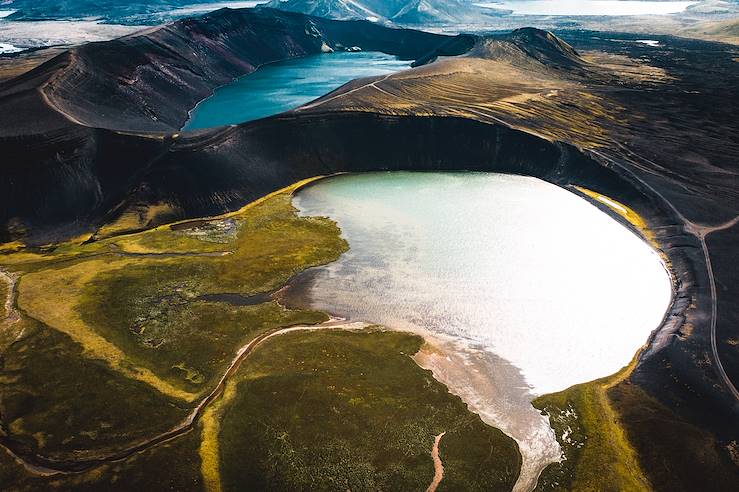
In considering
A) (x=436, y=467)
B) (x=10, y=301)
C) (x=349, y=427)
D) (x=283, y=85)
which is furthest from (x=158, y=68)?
(x=436, y=467)

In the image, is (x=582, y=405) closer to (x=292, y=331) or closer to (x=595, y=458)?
(x=595, y=458)

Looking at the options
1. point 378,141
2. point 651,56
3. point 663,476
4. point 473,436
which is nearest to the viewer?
point 663,476

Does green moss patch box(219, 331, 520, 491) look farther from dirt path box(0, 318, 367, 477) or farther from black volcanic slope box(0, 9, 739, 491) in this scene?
black volcanic slope box(0, 9, 739, 491)

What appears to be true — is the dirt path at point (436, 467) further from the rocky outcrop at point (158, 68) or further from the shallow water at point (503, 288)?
the rocky outcrop at point (158, 68)

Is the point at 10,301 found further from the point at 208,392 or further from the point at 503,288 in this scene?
the point at 503,288

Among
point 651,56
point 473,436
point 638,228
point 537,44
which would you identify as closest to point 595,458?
point 473,436

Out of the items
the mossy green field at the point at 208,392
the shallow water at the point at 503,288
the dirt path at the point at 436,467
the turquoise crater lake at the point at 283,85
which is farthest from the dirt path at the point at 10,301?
the turquoise crater lake at the point at 283,85

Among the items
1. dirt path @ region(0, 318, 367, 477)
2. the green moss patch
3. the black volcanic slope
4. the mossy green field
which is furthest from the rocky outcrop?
the green moss patch
